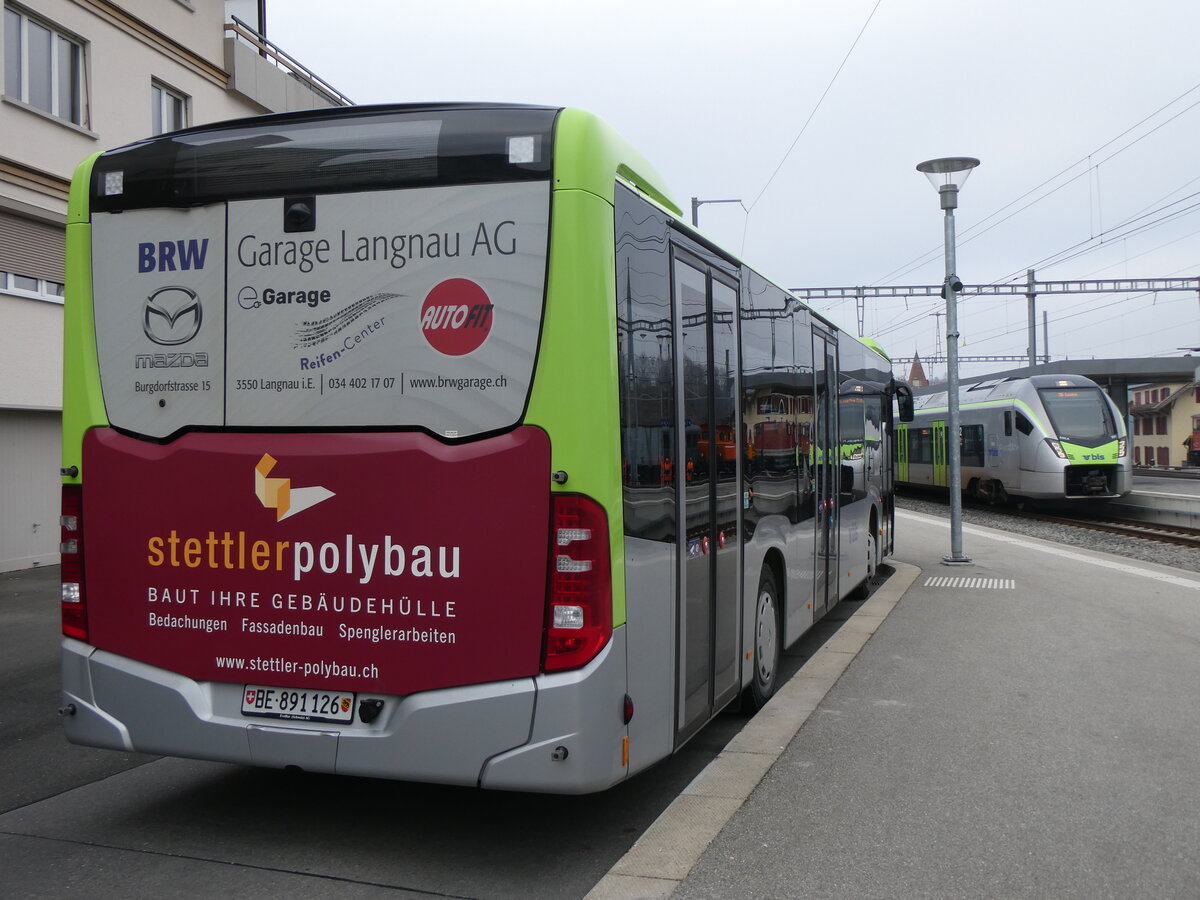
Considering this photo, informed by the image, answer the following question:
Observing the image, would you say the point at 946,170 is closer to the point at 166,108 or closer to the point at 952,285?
the point at 952,285

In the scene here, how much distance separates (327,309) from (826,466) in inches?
217

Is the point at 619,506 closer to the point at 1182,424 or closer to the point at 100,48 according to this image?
the point at 100,48

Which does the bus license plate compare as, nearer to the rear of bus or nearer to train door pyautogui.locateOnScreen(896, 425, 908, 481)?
the rear of bus

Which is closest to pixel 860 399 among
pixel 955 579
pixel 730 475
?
pixel 955 579

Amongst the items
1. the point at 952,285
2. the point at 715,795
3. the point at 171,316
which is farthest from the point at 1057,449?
the point at 171,316

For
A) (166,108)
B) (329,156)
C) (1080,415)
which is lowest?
(1080,415)

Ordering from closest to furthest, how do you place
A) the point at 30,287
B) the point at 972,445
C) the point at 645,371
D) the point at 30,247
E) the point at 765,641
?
1. the point at 645,371
2. the point at 765,641
3. the point at 30,247
4. the point at 30,287
5. the point at 972,445

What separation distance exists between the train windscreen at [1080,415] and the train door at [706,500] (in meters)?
21.7

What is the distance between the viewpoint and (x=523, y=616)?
4.02 metres

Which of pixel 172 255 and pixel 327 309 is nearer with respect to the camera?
pixel 327 309

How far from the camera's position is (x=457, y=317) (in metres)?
4.12

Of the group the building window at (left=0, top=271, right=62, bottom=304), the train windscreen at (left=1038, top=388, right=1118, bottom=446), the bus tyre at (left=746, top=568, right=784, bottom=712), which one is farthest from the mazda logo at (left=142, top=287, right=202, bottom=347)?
the train windscreen at (left=1038, top=388, right=1118, bottom=446)

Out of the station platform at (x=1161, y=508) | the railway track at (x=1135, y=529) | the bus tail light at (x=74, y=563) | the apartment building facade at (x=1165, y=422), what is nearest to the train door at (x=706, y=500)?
the bus tail light at (x=74, y=563)

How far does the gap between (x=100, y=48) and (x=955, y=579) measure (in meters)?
13.6
